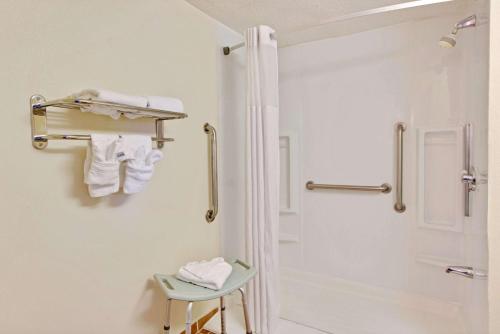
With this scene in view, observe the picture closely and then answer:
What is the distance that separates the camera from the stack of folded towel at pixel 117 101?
1.07 metres

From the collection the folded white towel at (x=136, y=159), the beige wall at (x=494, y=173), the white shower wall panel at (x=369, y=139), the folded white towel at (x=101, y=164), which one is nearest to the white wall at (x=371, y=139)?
the white shower wall panel at (x=369, y=139)

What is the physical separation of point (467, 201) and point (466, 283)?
69cm

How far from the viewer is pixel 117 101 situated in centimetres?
114

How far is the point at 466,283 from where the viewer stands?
1851mm

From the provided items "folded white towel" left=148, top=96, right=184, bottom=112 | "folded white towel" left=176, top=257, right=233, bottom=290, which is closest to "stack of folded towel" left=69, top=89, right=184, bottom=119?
"folded white towel" left=148, top=96, right=184, bottom=112

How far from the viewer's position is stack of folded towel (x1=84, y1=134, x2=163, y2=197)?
113 cm

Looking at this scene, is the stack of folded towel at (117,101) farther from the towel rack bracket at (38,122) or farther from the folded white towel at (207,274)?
the folded white towel at (207,274)

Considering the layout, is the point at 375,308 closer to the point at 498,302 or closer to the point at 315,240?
the point at 315,240

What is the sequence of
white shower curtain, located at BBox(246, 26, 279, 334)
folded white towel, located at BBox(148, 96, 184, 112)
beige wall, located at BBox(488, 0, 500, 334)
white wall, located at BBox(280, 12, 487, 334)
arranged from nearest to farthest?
beige wall, located at BBox(488, 0, 500, 334)
folded white towel, located at BBox(148, 96, 184, 112)
white shower curtain, located at BBox(246, 26, 279, 334)
white wall, located at BBox(280, 12, 487, 334)

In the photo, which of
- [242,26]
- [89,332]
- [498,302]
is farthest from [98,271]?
[242,26]

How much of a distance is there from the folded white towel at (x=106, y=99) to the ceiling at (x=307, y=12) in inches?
35.5

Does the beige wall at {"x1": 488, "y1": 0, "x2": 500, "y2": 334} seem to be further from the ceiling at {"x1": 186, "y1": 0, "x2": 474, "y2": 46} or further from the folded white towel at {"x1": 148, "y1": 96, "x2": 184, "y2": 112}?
the folded white towel at {"x1": 148, "y1": 96, "x2": 184, "y2": 112}

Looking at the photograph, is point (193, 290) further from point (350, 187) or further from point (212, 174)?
point (350, 187)

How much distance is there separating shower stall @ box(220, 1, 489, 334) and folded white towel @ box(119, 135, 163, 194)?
806mm
